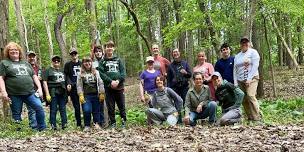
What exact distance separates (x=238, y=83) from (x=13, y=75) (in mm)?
4948

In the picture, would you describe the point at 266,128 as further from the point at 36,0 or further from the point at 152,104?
the point at 36,0

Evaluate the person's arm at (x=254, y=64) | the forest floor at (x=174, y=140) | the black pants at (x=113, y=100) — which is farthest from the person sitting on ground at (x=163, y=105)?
the person's arm at (x=254, y=64)

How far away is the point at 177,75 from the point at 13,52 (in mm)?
3827

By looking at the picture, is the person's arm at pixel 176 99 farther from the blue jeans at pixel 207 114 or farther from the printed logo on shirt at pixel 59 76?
the printed logo on shirt at pixel 59 76

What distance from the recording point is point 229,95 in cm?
949

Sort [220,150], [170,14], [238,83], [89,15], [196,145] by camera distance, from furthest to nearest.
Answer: [170,14]
[89,15]
[238,83]
[196,145]
[220,150]

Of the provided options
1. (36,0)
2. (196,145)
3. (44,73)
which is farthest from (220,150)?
(36,0)

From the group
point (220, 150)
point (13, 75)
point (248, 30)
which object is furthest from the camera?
point (248, 30)

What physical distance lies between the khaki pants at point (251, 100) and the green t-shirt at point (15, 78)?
15.5 feet

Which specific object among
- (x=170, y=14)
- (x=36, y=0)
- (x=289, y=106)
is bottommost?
(x=289, y=106)

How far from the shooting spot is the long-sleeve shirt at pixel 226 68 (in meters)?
10.3

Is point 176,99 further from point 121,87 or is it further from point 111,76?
point 111,76

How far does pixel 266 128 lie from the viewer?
7.87m

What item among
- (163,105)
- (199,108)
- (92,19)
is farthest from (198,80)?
(92,19)
